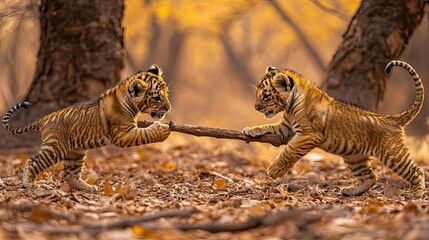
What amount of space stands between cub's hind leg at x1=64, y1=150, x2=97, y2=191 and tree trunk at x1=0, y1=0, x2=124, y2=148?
3.13 metres

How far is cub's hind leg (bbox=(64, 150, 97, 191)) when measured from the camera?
26.8 feet

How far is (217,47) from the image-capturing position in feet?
132

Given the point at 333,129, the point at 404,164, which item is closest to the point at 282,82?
the point at 333,129

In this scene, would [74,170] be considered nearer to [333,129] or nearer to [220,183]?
[220,183]

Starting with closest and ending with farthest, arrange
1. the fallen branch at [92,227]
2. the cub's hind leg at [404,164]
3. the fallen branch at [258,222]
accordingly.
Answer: the fallen branch at [92,227] < the fallen branch at [258,222] < the cub's hind leg at [404,164]

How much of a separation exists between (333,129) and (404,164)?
0.87 m

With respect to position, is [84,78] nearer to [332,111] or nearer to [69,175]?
[69,175]

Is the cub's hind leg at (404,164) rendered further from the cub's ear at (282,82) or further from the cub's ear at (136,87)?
the cub's ear at (136,87)

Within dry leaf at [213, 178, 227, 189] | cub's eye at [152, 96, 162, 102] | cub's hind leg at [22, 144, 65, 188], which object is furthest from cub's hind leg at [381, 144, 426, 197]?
cub's hind leg at [22, 144, 65, 188]

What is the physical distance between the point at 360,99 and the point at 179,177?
3.50 metres

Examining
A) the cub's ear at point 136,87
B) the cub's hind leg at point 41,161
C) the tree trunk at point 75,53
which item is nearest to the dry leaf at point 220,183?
the cub's ear at point 136,87

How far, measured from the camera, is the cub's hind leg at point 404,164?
7801 mm

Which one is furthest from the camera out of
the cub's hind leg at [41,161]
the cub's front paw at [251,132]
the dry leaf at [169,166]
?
the dry leaf at [169,166]

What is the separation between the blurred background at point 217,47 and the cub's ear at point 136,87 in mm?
865
